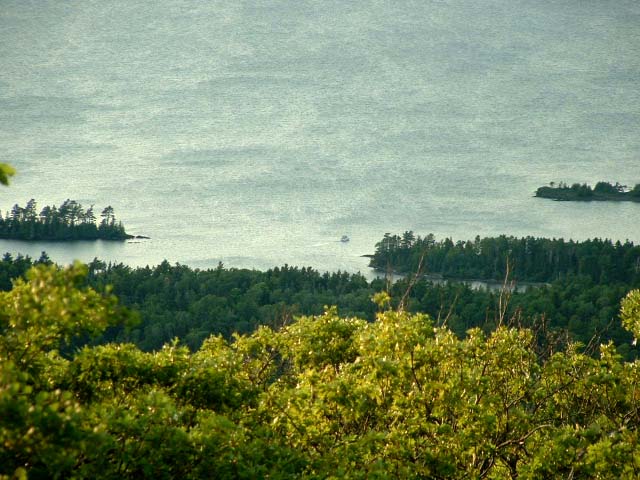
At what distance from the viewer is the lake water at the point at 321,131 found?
91875 millimetres

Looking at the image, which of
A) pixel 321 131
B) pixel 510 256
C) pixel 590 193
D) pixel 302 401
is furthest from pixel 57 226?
pixel 302 401

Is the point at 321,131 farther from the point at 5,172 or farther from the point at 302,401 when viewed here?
the point at 5,172

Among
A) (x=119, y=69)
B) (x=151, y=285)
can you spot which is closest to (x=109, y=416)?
(x=151, y=285)

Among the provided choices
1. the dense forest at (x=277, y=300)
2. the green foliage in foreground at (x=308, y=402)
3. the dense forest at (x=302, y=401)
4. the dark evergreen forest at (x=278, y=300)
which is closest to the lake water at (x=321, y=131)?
the dark evergreen forest at (x=278, y=300)

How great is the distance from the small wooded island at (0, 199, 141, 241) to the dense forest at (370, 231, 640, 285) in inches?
980

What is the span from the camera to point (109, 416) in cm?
857

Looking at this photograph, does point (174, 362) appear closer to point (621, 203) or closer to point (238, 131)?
point (621, 203)

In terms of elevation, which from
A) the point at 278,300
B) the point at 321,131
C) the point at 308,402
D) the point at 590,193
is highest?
the point at 321,131

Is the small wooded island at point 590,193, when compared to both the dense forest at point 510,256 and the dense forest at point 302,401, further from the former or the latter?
the dense forest at point 302,401

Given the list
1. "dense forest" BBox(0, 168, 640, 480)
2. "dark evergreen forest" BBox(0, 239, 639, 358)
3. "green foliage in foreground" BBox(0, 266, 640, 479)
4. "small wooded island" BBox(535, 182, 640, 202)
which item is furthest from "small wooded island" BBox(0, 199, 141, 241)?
"green foliage in foreground" BBox(0, 266, 640, 479)

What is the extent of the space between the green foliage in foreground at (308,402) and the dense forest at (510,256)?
6084 centimetres

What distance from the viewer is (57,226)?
85688mm

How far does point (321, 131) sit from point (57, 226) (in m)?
55.8

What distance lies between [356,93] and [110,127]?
42.9 meters
